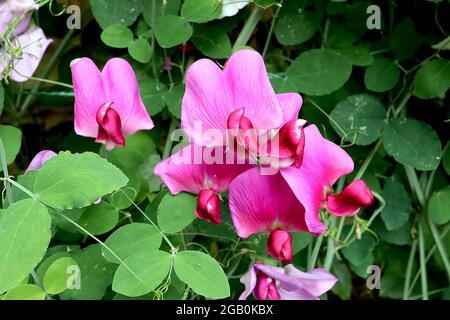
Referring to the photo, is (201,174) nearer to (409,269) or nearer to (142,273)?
(142,273)

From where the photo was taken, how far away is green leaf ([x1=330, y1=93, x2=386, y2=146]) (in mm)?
862

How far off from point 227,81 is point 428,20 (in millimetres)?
392

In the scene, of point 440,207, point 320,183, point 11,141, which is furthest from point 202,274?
point 440,207

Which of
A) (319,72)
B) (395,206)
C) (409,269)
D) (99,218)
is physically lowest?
(409,269)

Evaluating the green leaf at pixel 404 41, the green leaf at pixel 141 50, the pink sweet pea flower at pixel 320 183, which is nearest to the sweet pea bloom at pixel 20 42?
the green leaf at pixel 141 50

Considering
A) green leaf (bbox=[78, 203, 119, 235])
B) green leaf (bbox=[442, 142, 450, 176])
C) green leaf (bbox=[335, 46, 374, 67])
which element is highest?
green leaf (bbox=[335, 46, 374, 67])

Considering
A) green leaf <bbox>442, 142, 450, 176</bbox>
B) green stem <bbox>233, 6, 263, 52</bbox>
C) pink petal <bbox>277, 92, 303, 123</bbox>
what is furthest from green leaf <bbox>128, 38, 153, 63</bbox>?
green leaf <bbox>442, 142, 450, 176</bbox>

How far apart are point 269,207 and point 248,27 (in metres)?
0.27

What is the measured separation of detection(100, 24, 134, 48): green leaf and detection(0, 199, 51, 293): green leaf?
0.89 ft

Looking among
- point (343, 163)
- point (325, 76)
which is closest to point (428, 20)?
point (325, 76)

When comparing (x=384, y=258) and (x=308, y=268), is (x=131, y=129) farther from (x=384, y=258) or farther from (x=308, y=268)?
(x=384, y=258)

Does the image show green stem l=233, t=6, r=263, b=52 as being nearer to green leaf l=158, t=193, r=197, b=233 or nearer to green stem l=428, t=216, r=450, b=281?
green leaf l=158, t=193, r=197, b=233

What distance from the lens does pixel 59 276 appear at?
73 cm

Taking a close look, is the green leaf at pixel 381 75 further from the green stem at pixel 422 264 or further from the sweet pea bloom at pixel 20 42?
the sweet pea bloom at pixel 20 42
